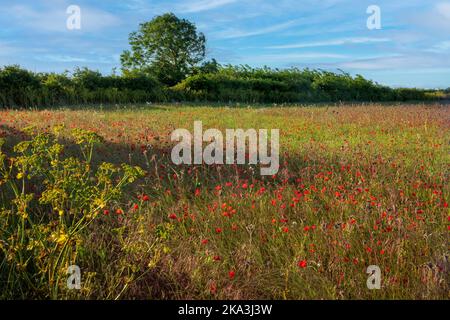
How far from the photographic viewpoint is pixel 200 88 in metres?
25.4

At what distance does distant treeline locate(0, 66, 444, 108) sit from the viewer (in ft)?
66.8

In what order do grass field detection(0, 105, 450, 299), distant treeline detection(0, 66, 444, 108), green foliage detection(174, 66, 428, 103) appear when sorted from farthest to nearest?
1. green foliage detection(174, 66, 428, 103)
2. distant treeline detection(0, 66, 444, 108)
3. grass field detection(0, 105, 450, 299)

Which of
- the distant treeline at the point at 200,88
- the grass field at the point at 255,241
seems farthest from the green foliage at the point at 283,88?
the grass field at the point at 255,241

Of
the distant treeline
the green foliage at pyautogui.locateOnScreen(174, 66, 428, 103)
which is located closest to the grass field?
the distant treeline

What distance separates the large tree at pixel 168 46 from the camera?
3331cm

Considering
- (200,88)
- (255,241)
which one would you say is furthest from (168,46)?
(255,241)

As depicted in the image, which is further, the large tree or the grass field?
the large tree

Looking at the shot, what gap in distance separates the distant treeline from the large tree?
1.91m

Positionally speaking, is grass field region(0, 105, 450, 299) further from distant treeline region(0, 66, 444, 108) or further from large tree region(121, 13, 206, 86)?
large tree region(121, 13, 206, 86)

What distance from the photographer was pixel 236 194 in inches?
223

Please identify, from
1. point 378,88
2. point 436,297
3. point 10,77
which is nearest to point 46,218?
point 436,297

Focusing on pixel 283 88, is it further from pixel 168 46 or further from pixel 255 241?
pixel 255 241

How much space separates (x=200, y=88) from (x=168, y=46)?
928 centimetres
